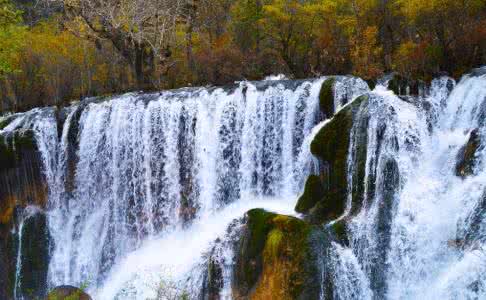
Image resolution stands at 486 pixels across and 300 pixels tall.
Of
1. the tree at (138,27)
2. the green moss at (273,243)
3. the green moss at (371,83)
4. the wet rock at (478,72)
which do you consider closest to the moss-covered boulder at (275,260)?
the green moss at (273,243)

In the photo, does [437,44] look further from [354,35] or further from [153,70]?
[153,70]

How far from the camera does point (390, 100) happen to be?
1228 centimetres

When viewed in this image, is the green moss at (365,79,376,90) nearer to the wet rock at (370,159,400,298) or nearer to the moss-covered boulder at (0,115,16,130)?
the wet rock at (370,159,400,298)

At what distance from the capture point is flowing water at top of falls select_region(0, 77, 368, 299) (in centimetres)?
1410

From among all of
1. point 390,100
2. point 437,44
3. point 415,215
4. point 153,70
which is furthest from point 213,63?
point 415,215

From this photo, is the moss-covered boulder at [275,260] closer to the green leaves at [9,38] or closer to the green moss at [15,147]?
the green moss at [15,147]

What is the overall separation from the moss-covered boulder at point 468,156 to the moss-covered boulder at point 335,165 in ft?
5.93

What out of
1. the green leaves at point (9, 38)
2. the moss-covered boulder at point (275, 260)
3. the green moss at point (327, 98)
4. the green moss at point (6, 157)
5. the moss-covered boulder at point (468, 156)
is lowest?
the moss-covered boulder at point (275, 260)

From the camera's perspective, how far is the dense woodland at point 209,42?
17906 mm

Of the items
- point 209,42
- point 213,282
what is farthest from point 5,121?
point 213,282

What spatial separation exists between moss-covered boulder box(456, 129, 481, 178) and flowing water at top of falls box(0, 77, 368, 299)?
305 centimetres

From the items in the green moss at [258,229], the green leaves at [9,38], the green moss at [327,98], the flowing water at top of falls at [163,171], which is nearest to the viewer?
the green moss at [258,229]

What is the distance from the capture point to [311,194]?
12.4 metres

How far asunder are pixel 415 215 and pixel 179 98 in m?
7.33
